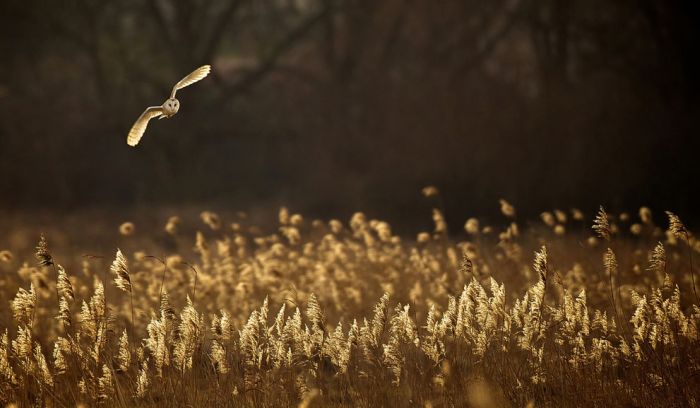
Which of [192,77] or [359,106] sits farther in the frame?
[359,106]

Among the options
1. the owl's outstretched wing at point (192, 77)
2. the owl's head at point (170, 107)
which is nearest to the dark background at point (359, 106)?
the owl's outstretched wing at point (192, 77)

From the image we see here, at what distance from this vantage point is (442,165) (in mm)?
13367

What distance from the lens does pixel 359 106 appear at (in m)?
16.0

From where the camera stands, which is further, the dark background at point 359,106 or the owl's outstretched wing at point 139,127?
the dark background at point 359,106

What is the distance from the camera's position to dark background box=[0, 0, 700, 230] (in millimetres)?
12297

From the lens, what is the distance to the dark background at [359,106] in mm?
12297

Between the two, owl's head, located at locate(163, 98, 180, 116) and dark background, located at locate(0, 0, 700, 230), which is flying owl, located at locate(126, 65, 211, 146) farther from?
dark background, located at locate(0, 0, 700, 230)

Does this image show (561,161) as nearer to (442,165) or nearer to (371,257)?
(442,165)

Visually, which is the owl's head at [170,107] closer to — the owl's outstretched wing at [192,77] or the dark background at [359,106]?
the owl's outstretched wing at [192,77]

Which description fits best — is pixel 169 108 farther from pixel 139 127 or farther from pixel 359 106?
pixel 359 106

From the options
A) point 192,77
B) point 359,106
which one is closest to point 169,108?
point 192,77

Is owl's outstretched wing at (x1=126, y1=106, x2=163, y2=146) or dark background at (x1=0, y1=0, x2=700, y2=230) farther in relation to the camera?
dark background at (x1=0, y1=0, x2=700, y2=230)

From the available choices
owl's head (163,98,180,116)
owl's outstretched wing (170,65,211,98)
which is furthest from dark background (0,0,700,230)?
owl's head (163,98,180,116)

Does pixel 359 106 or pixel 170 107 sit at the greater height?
pixel 359 106
